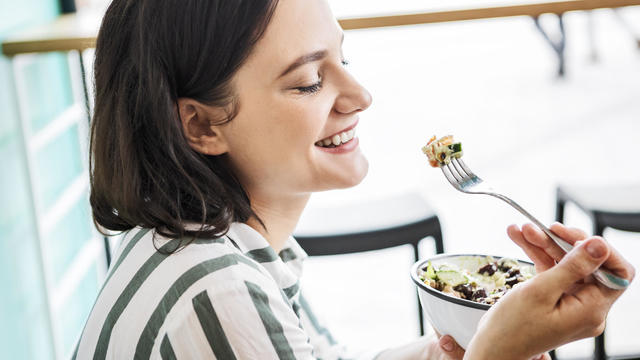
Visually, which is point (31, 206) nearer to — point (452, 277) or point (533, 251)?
point (452, 277)

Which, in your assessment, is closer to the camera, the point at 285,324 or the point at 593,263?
the point at 593,263

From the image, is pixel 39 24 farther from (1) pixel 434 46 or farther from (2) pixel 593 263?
(1) pixel 434 46

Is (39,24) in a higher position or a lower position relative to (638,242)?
higher

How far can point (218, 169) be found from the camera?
1.04m

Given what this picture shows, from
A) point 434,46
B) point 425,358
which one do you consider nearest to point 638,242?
point 425,358

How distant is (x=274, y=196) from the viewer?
3.50ft

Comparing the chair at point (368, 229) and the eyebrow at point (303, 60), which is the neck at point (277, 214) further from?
the chair at point (368, 229)

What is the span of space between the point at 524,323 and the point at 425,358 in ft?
1.43

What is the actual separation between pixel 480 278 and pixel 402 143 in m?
3.59

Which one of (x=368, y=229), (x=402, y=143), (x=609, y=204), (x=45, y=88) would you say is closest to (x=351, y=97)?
(x=368, y=229)

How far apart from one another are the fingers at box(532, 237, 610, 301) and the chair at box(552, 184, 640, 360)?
3.46ft

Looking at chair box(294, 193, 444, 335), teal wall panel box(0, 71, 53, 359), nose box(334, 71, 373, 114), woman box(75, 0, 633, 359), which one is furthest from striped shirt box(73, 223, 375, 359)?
teal wall panel box(0, 71, 53, 359)

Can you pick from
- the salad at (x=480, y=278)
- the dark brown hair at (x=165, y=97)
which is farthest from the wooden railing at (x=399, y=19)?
the salad at (x=480, y=278)

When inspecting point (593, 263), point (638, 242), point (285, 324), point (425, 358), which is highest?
point (593, 263)
